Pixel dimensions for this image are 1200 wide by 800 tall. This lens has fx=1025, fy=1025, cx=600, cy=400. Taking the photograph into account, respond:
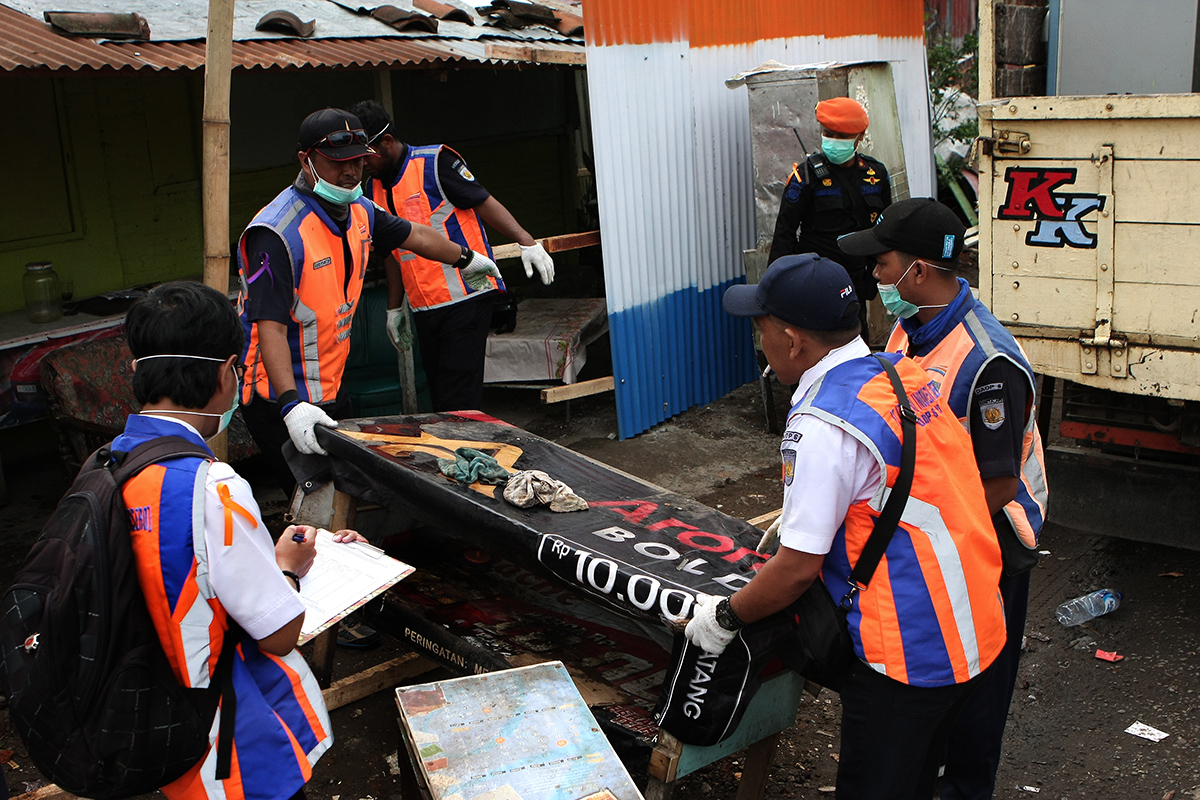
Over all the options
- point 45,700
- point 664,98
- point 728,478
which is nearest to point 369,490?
point 45,700

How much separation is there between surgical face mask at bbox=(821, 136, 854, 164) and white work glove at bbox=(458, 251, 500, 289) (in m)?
2.26

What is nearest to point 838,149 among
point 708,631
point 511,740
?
point 708,631

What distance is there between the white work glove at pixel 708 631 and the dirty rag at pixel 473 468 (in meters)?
1.01

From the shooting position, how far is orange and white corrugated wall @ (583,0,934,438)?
6281mm

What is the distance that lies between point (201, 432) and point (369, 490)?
146 cm

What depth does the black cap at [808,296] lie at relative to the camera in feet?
7.25

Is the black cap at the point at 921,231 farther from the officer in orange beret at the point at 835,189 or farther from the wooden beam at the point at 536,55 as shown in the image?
the wooden beam at the point at 536,55

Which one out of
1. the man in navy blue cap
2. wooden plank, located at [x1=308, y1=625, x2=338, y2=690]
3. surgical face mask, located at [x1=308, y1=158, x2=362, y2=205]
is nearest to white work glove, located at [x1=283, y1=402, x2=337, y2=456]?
wooden plank, located at [x1=308, y1=625, x2=338, y2=690]

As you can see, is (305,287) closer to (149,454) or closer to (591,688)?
(591,688)

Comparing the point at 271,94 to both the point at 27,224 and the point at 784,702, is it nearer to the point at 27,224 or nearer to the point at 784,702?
the point at 27,224

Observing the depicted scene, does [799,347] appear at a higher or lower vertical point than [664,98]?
lower

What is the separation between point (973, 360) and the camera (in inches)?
105

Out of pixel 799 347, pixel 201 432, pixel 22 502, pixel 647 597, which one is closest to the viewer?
pixel 201 432

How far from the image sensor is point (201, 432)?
2049 mm
